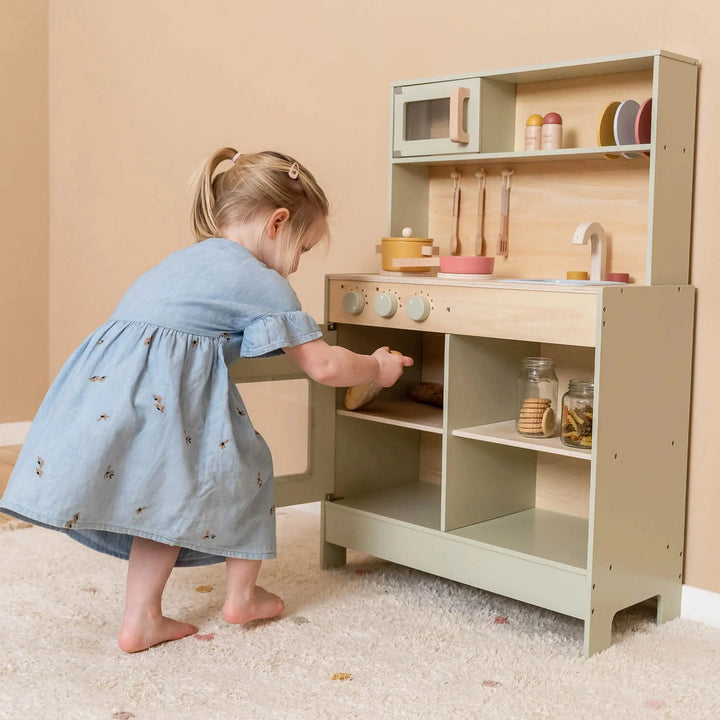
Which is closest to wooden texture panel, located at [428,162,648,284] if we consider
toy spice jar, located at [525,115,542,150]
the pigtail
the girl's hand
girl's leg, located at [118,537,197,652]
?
toy spice jar, located at [525,115,542,150]

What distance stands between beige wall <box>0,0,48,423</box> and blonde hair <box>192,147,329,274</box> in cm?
192

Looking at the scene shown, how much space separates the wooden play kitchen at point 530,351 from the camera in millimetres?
1834

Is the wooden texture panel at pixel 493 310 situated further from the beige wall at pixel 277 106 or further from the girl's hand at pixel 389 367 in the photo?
the beige wall at pixel 277 106

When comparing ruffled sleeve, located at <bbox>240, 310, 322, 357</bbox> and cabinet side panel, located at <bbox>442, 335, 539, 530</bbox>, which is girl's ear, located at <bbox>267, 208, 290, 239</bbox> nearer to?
ruffled sleeve, located at <bbox>240, 310, 322, 357</bbox>

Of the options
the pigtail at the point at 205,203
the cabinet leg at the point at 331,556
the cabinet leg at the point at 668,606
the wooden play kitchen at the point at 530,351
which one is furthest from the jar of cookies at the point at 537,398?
the pigtail at the point at 205,203

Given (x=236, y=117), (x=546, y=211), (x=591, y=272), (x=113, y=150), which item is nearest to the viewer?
(x=591, y=272)

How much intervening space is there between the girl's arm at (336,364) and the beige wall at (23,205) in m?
2.11

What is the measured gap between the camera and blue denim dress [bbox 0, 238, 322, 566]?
66.8 inches

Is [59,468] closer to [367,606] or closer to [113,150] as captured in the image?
[367,606]

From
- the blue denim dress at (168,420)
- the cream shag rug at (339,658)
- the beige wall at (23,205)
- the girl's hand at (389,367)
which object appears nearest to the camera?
the cream shag rug at (339,658)

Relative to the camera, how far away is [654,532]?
6.36 feet

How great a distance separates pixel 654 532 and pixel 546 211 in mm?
716

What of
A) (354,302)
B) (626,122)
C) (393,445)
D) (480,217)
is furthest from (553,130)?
(393,445)

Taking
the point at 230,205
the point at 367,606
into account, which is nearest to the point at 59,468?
the point at 230,205
